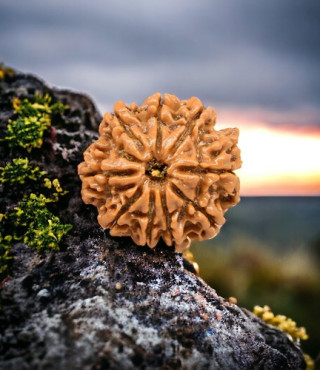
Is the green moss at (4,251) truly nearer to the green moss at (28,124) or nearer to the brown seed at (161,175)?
the brown seed at (161,175)

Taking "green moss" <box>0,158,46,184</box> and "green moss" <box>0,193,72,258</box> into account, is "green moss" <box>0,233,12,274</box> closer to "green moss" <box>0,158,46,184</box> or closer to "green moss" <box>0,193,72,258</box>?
"green moss" <box>0,193,72,258</box>

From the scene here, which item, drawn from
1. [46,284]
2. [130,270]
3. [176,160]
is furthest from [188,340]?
[176,160]

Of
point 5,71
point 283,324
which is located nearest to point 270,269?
point 283,324

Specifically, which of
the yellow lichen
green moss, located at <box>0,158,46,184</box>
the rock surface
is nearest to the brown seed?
the rock surface

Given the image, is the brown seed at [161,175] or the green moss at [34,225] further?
the green moss at [34,225]

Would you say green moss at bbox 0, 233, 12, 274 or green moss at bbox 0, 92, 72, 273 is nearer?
green moss at bbox 0, 233, 12, 274

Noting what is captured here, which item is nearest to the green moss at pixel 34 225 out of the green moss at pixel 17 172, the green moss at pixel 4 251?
the green moss at pixel 4 251
